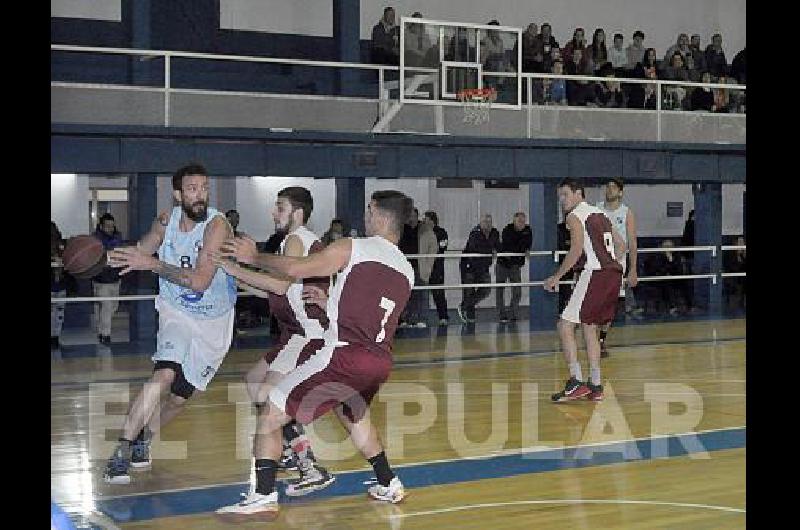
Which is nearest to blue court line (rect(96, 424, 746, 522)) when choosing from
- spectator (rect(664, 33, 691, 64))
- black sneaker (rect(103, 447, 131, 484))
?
black sneaker (rect(103, 447, 131, 484))

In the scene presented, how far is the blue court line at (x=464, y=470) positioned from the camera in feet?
21.9

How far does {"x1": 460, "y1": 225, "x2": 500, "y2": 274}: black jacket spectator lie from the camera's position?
19.3 metres

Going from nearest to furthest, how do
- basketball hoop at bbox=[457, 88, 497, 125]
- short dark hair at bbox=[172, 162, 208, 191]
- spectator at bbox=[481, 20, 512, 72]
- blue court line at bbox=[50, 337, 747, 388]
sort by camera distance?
short dark hair at bbox=[172, 162, 208, 191] < blue court line at bbox=[50, 337, 747, 388] < basketball hoop at bbox=[457, 88, 497, 125] < spectator at bbox=[481, 20, 512, 72]

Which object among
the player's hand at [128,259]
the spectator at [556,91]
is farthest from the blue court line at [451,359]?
the player's hand at [128,259]

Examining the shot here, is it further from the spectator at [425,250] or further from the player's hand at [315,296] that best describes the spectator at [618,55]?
the player's hand at [315,296]

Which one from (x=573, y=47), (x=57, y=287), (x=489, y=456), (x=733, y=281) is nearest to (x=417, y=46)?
(x=573, y=47)

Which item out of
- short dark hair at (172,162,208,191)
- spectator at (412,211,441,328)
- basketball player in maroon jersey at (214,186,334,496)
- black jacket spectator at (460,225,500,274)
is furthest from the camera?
black jacket spectator at (460,225,500,274)

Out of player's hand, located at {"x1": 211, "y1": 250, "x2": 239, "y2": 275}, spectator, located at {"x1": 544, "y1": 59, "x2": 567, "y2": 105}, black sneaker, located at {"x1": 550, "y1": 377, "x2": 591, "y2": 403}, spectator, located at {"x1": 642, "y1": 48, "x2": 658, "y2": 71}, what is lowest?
black sneaker, located at {"x1": 550, "y1": 377, "x2": 591, "y2": 403}

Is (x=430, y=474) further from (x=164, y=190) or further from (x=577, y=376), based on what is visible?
(x=164, y=190)

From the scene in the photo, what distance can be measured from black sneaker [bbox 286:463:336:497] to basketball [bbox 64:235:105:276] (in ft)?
6.43

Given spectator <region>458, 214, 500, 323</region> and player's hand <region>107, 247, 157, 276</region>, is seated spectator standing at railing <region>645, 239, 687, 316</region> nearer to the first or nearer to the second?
spectator <region>458, 214, 500, 323</region>
